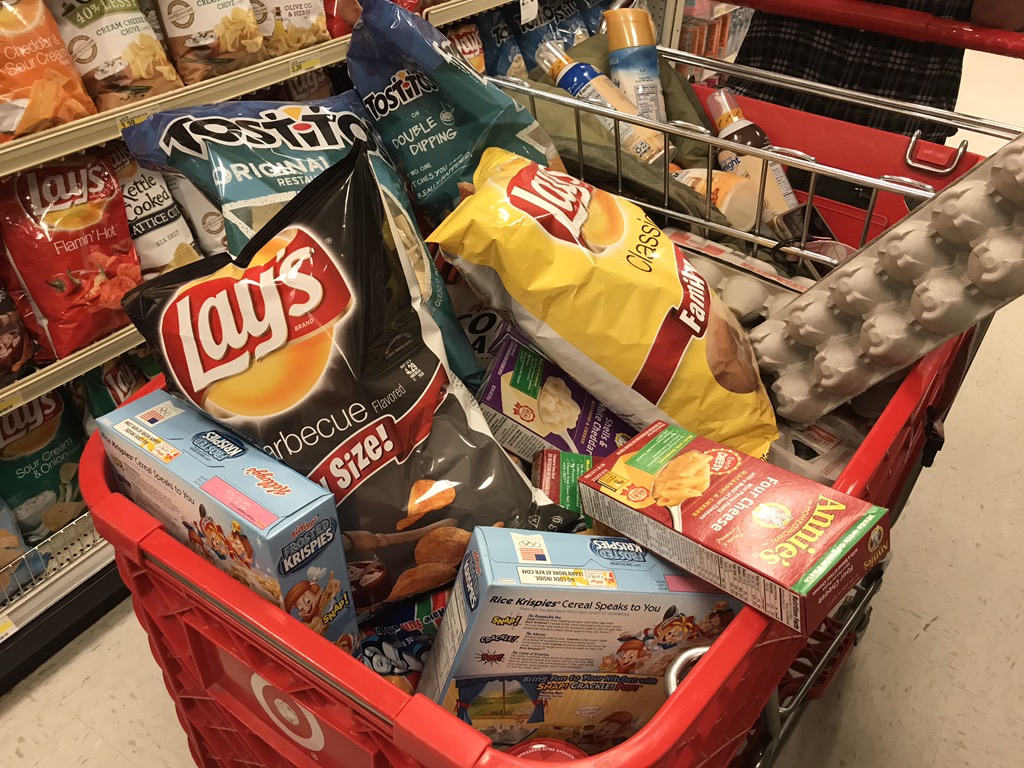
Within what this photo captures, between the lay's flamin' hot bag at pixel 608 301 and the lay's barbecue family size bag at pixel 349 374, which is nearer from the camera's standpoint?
the lay's barbecue family size bag at pixel 349 374

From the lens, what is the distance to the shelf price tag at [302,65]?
147 cm

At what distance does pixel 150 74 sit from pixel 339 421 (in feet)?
2.87

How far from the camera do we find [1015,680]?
1.39m

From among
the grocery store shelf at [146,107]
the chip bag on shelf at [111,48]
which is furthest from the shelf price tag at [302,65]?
the chip bag on shelf at [111,48]

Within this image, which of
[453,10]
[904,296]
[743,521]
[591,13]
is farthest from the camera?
[591,13]

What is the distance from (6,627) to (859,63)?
2.01 metres

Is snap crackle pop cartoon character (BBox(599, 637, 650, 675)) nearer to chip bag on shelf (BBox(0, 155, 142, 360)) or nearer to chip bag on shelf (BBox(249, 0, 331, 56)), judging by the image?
chip bag on shelf (BBox(0, 155, 142, 360))

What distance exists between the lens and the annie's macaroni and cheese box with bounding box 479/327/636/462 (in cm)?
95

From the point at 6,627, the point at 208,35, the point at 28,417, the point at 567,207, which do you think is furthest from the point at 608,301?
the point at 6,627

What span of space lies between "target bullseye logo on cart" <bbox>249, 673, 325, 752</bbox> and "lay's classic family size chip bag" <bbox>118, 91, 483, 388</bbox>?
44 centimetres

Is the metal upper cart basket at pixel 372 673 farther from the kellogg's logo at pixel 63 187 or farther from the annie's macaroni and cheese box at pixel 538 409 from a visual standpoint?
the kellogg's logo at pixel 63 187

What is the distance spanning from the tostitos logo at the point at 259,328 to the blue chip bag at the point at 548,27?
1.57 m

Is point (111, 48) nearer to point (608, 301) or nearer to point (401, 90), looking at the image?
point (401, 90)

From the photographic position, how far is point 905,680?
1391 millimetres
